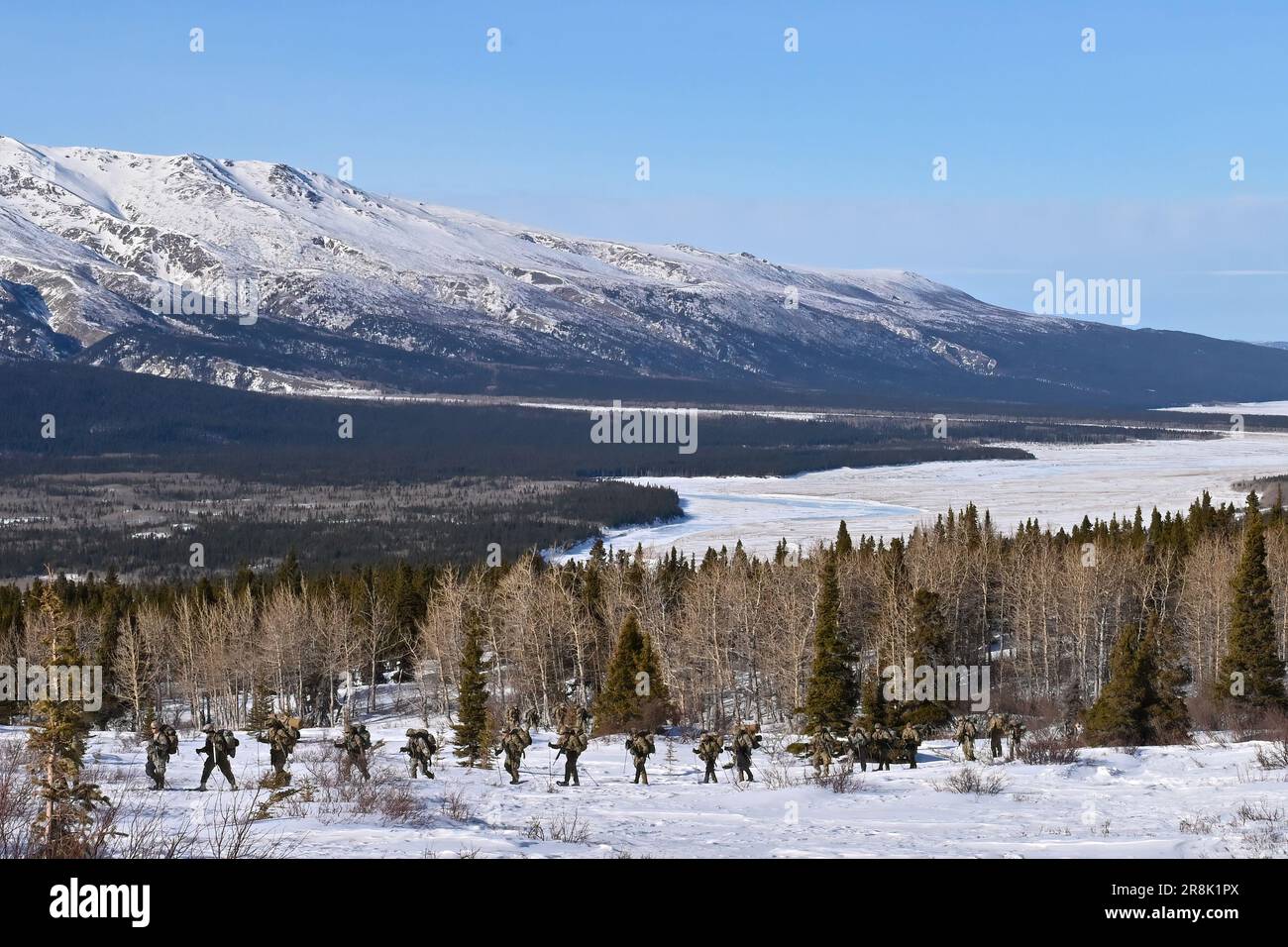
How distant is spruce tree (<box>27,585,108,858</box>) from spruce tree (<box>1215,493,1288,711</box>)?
40879mm

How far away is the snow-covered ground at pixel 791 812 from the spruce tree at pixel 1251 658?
1410cm

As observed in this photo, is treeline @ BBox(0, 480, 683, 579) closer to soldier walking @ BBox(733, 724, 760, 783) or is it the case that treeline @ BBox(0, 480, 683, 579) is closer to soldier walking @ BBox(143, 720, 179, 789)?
soldier walking @ BBox(733, 724, 760, 783)

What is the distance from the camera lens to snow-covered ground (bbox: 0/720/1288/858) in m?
16.7

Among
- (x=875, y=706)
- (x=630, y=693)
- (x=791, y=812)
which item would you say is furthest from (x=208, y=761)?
(x=630, y=693)

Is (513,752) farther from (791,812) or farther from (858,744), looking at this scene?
(858,744)

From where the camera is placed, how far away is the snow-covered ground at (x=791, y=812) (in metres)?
16.7

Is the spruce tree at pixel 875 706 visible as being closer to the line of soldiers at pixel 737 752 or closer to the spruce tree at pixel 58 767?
the line of soldiers at pixel 737 752

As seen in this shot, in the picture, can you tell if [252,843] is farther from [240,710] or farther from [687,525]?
[687,525]

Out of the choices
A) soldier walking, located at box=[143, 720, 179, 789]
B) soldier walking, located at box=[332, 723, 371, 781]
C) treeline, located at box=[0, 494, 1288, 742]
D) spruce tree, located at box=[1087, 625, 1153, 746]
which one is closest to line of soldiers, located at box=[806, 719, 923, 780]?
spruce tree, located at box=[1087, 625, 1153, 746]

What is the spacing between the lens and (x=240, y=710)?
220 ft

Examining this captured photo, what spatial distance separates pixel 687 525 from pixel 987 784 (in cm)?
13388

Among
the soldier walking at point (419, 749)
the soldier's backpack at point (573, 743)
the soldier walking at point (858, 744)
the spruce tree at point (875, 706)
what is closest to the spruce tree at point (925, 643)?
the spruce tree at point (875, 706)
